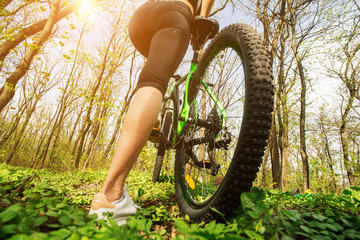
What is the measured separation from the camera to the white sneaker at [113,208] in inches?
34.8

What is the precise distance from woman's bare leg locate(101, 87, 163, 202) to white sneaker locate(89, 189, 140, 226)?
0.03 m

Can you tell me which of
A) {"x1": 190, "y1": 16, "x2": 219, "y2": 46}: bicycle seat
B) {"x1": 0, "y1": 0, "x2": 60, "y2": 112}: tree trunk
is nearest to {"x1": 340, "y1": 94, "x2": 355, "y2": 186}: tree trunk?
{"x1": 190, "y1": 16, "x2": 219, "y2": 46}: bicycle seat

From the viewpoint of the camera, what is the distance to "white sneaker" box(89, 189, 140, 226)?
0.88 metres

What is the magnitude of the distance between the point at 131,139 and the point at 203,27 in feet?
3.88

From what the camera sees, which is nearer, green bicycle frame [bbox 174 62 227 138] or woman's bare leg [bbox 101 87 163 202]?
woman's bare leg [bbox 101 87 163 202]

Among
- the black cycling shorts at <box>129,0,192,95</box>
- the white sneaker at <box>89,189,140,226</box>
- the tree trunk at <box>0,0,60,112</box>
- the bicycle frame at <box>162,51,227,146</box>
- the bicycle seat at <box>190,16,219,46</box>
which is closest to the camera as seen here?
the white sneaker at <box>89,189,140,226</box>

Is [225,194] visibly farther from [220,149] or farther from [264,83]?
[220,149]

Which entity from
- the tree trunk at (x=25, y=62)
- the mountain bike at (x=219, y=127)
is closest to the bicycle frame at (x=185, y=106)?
the mountain bike at (x=219, y=127)

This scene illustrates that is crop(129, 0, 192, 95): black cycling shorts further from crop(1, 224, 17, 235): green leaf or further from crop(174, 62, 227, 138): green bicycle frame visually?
crop(1, 224, 17, 235): green leaf

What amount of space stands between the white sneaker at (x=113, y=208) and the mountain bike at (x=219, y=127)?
15.5 inches

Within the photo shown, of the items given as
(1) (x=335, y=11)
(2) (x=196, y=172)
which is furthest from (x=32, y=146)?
(1) (x=335, y=11)

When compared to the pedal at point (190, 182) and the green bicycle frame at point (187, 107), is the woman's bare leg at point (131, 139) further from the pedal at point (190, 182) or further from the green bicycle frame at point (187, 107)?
the pedal at point (190, 182)

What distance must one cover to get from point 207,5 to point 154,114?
→ 1.19 metres

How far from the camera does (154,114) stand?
1075mm
